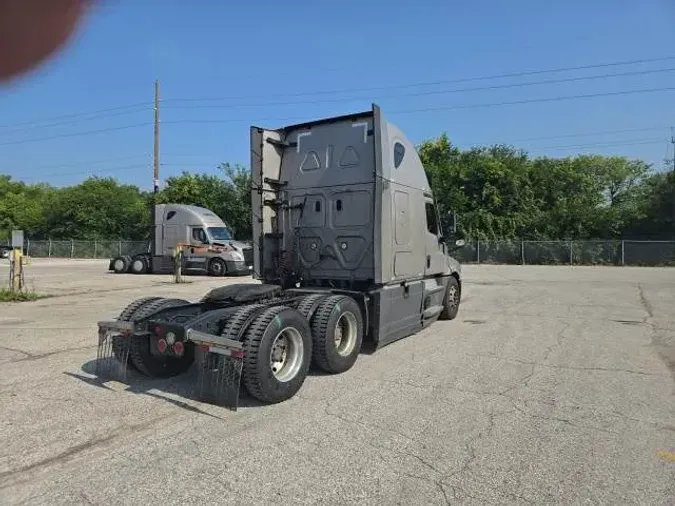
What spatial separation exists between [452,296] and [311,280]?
11.6ft

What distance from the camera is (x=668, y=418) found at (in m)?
5.00

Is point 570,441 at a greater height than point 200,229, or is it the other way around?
point 200,229

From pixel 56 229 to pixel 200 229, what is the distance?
33.1 metres

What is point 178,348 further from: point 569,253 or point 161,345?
point 569,253

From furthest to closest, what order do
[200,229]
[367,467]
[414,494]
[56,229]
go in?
[56,229] < [200,229] < [367,467] < [414,494]

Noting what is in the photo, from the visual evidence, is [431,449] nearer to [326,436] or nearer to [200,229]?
[326,436]

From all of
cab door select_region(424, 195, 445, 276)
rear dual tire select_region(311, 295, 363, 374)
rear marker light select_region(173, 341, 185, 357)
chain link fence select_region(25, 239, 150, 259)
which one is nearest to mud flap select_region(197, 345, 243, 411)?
rear marker light select_region(173, 341, 185, 357)

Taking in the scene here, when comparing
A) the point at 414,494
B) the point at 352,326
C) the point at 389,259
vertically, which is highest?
the point at 389,259

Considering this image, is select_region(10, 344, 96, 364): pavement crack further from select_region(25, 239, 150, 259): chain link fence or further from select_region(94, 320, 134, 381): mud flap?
select_region(25, 239, 150, 259): chain link fence

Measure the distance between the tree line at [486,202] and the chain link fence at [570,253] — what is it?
1.47 metres

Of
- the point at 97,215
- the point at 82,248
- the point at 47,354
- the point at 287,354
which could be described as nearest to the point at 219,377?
the point at 287,354

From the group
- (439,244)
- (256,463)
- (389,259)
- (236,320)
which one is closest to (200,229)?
(439,244)

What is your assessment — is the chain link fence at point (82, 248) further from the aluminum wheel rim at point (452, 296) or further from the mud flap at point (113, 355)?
the mud flap at point (113, 355)

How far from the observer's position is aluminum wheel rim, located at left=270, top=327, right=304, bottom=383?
5630 millimetres
